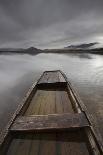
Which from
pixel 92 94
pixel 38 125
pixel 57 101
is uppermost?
pixel 38 125

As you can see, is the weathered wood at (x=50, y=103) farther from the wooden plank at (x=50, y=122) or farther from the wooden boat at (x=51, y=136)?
the wooden plank at (x=50, y=122)

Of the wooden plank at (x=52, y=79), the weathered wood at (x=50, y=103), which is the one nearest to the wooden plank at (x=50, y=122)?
the weathered wood at (x=50, y=103)

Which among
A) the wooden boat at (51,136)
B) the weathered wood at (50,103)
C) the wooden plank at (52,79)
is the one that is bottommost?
the wooden plank at (52,79)

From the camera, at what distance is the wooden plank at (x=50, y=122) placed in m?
5.89

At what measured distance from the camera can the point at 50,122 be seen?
6.18 m

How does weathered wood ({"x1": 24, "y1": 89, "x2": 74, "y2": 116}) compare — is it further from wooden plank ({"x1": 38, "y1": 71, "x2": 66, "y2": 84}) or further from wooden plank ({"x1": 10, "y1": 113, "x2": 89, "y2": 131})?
wooden plank ({"x1": 38, "y1": 71, "x2": 66, "y2": 84})

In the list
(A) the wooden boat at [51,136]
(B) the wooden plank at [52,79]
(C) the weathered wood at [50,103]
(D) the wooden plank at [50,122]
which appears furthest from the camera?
(B) the wooden plank at [52,79]

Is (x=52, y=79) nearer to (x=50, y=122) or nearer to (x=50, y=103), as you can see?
(x=50, y=103)

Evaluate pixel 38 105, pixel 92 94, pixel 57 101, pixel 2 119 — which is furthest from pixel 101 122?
pixel 92 94

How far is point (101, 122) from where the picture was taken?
9.20 m

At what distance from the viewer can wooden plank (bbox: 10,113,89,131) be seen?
232 inches

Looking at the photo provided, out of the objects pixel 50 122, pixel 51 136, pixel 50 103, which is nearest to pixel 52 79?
pixel 50 103

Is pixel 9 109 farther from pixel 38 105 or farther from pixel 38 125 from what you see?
pixel 38 125

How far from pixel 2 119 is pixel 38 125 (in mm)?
4726
